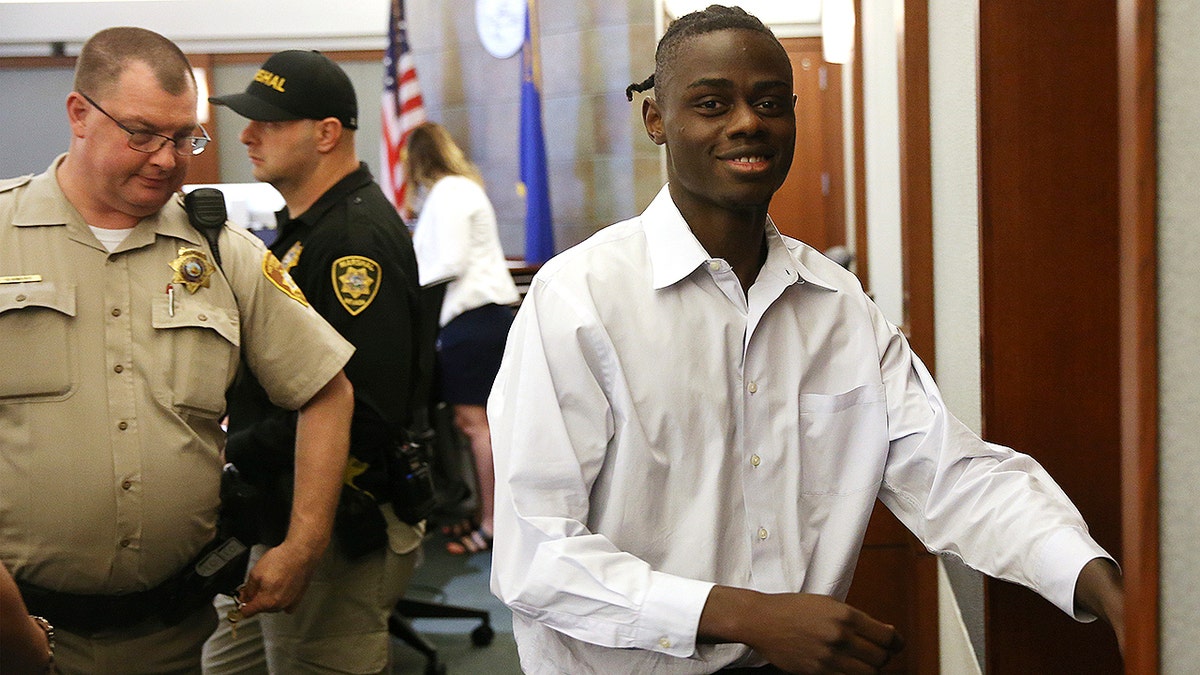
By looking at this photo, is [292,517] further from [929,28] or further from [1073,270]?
[929,28]

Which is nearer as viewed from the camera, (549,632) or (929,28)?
(549,632)

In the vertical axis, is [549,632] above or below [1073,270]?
below

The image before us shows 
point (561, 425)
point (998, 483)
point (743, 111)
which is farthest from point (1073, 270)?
point (561, 425)

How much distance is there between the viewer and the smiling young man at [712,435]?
1159mm

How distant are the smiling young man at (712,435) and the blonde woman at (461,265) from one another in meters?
2.95

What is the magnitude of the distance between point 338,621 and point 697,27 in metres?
1.42

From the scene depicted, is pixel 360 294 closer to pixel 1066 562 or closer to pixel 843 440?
pixel 843 440

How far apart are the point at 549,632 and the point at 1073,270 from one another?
0.88 m

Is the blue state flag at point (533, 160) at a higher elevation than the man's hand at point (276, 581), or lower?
higher

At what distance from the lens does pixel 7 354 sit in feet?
5.24

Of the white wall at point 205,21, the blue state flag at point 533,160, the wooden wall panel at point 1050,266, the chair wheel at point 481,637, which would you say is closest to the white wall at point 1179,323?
the wooden wall panel at point 1050,266

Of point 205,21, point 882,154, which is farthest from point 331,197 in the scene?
point 205,21

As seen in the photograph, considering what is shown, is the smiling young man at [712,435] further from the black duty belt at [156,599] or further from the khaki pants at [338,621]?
the khaki pants at [338,621]

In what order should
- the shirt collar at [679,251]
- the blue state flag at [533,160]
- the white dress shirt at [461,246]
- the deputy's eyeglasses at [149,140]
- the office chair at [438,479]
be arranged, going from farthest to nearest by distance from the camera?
the blue state flag at [533,160] → the white dress shirt at [461,246] → the office chair at [438,479] → the deputy's eyeglasses at [149,140] → the shirt collar at [679,251]
